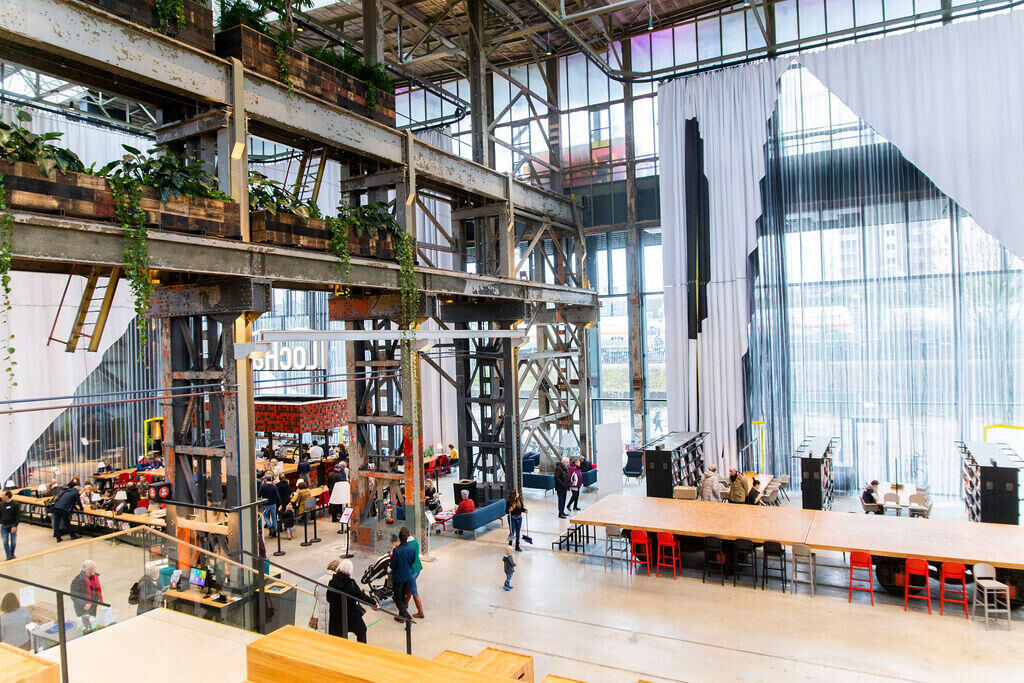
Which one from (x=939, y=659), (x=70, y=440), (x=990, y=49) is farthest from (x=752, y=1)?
(x=70, y=440)

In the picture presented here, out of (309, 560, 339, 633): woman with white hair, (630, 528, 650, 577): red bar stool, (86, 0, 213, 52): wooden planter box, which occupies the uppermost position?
(86, 0, 213, 52): wooden planter box

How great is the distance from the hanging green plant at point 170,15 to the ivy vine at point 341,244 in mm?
3164

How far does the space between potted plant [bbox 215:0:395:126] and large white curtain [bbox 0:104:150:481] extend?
40.9ft

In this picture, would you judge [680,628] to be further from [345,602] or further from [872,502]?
[872,502]

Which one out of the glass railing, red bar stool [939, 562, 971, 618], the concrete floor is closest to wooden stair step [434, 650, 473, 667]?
the glass railing

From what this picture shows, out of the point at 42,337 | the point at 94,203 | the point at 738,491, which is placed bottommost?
the point at 738,491

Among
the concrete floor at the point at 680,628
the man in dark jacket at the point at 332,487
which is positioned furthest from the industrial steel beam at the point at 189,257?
the man in dark jacket at the point at 332,487

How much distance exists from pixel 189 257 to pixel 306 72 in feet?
12.3

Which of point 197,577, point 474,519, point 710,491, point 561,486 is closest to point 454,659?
point 197,577

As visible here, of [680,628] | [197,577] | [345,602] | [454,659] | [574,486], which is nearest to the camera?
[454,659]

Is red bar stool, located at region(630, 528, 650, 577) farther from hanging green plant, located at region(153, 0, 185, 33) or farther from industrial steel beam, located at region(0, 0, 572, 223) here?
hanging green plant, located at region(153, 0, 185, 33)

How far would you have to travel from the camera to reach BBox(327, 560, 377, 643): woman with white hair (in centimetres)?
780

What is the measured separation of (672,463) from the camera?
52.1 ft

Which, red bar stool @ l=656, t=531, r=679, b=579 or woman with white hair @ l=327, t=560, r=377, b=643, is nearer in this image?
woman with white hair @ l=327, t=560, r=377, b=643
